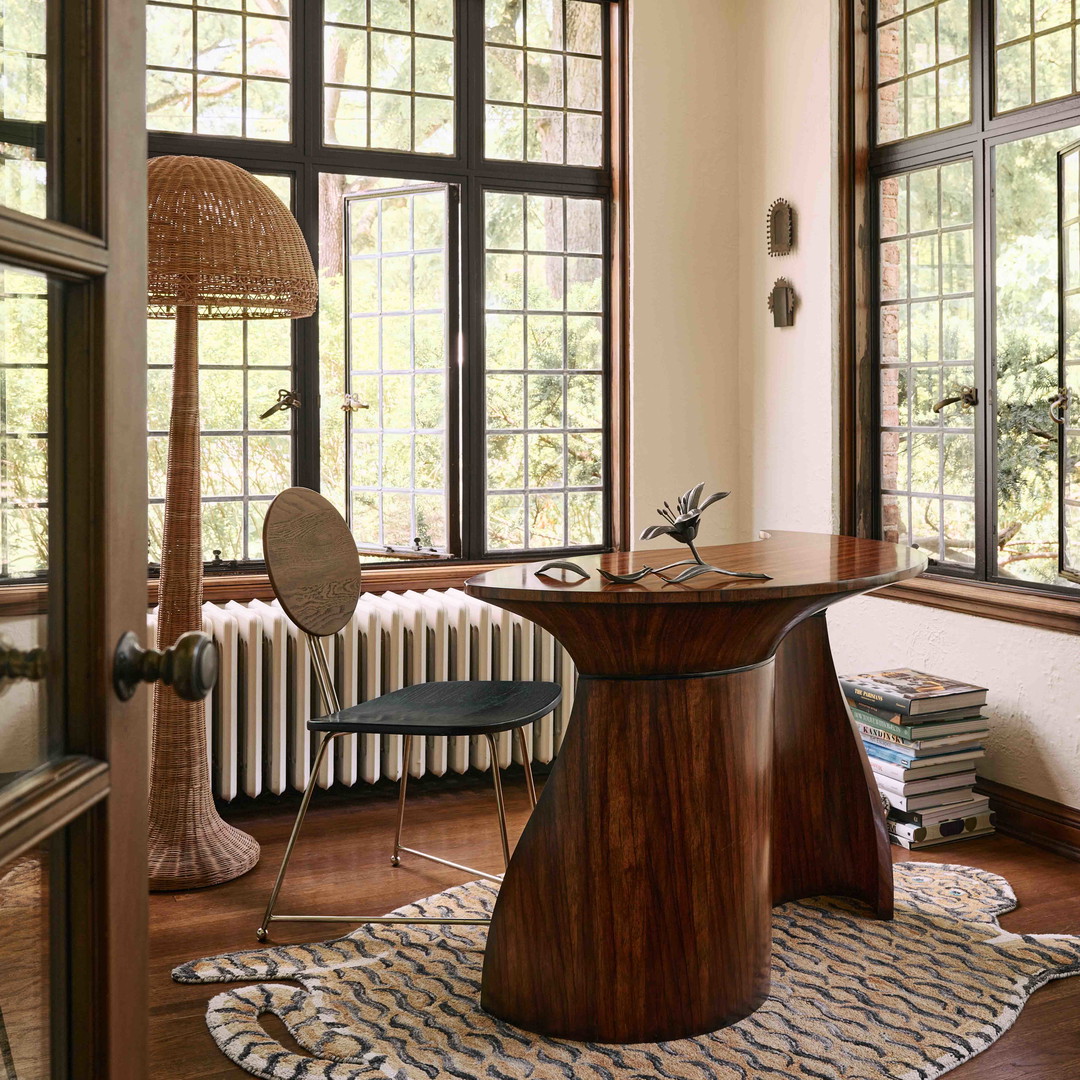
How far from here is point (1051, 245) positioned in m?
3.59

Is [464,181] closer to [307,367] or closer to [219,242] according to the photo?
[307,367]

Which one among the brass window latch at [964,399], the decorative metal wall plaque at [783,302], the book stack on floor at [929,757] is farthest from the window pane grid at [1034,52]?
the book stack on floor at [929,757]

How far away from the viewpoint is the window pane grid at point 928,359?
3947 mm

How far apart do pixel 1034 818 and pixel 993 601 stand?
0.67m

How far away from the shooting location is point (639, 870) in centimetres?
231

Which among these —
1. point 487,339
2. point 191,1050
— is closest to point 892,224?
point 487,339

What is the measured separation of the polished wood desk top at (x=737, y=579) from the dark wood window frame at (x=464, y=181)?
5.33ft

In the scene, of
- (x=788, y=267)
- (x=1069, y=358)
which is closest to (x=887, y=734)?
(x=1069, y=358)

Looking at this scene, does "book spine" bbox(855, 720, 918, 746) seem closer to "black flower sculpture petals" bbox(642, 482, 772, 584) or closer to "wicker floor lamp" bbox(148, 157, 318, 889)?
"black flower sculpture petals" bbox(642, 482, 772, 584)

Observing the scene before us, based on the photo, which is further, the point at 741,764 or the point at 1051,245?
the point at 1051,245

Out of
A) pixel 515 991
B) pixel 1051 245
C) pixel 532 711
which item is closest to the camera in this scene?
pixel 515 991

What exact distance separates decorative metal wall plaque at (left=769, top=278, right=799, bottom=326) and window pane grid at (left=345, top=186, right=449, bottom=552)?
1.27 metres

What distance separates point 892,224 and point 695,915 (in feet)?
9.39

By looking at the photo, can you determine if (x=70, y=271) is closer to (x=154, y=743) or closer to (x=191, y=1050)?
(x=191, y=1050)
